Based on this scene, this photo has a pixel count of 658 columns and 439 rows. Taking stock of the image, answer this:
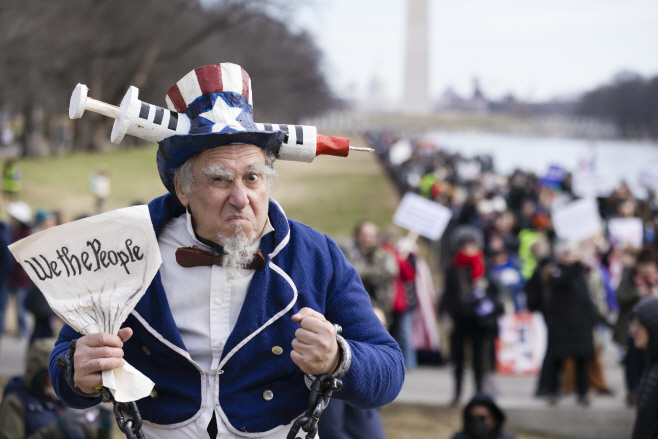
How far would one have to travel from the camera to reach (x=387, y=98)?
189625 mm

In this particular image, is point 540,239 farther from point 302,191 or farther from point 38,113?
point 38,113

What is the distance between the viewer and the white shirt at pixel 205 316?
7.33ft

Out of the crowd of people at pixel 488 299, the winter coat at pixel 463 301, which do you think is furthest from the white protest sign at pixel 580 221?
the winter coat at pixel 463 301

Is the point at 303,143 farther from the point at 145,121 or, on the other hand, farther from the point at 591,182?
the point at 591,182

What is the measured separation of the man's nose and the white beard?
6cm

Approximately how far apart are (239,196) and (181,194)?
0.25m

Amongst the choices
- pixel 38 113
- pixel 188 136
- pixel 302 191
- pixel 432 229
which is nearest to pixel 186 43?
pixel 302 191

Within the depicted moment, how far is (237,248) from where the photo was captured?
2.23m

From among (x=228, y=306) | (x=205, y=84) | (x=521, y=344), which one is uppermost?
(x=205, y=84)

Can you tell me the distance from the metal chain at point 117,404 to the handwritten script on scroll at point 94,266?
0.34ft

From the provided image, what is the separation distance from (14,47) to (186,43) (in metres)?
14.1

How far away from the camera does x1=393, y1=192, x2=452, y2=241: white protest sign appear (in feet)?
35.3

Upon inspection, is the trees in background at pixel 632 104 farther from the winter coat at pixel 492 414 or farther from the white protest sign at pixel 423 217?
the winter coat at pixel 492 414

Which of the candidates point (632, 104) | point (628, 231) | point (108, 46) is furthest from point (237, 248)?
point (632, 104)
